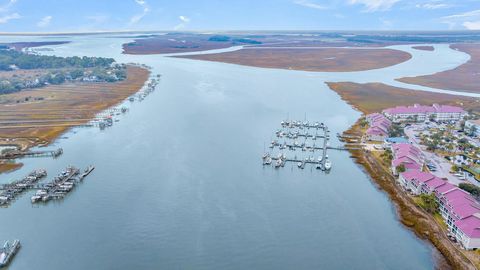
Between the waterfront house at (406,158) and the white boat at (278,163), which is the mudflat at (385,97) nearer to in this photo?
the waterfront house at (406,158)

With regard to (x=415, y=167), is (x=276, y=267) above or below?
below

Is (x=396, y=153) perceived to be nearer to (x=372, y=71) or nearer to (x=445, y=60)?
(x=372, y=71)

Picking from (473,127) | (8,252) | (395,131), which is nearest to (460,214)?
(395,131)

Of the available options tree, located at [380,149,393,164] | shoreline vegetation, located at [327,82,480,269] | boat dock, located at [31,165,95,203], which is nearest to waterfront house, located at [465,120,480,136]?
shoreline vegetation, located at [327,82,480,269]

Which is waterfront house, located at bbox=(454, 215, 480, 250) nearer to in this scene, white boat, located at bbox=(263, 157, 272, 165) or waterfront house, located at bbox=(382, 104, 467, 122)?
white boat, located at bbox=(263, 157, 272, 165)

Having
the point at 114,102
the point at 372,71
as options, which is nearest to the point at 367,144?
the point at 114,102

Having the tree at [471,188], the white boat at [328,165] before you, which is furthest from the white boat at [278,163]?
the tree at [471,188]
